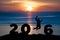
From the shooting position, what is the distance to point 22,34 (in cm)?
2858

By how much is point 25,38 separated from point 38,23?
224cm

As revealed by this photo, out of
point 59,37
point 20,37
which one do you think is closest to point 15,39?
point 20,37

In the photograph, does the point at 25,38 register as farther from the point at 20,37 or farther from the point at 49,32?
the point at 49,32

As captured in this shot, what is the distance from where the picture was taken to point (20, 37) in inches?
1124

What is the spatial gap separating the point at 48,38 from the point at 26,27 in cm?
257

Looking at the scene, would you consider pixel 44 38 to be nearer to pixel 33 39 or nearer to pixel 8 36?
pixel 33 39

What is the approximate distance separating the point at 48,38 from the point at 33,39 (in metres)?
1.38

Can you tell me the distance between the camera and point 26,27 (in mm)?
29500

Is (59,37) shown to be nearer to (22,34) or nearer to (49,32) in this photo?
(49,32)

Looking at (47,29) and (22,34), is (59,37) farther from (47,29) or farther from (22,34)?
(22,34)

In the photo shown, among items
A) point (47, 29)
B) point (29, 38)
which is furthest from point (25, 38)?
point (47, 29)

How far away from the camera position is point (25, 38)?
92.9 ft

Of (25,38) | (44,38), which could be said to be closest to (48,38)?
(44,38)

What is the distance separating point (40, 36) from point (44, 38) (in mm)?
551
